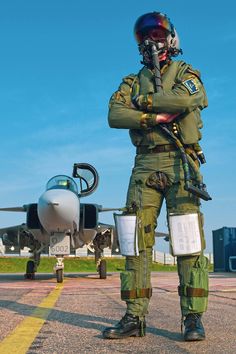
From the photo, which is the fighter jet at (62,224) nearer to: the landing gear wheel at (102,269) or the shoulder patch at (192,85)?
the landing gear wheel at (102,269)

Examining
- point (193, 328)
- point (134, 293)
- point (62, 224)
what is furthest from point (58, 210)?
point (193, 328)

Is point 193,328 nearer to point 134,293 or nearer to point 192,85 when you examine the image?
point 134,293

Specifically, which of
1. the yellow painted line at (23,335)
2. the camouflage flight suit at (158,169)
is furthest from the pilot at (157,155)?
the yellow painted line at (23,335)

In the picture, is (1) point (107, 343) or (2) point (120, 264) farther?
(2) point (120, 264)

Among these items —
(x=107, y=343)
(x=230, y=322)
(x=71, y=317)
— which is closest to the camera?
(x=107, y=343)

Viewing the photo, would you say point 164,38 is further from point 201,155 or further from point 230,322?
point 230,322

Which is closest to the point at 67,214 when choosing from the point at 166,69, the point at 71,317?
the point at 71,317

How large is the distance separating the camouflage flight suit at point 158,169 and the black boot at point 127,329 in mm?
51

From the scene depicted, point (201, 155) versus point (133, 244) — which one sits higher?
point (201, 155)

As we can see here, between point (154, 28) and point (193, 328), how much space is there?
2185 millimetres

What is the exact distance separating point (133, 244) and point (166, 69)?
140 centimetres

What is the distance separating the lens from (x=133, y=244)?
11.1 feet

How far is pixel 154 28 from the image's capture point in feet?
11.8

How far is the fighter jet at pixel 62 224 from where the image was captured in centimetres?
1234
